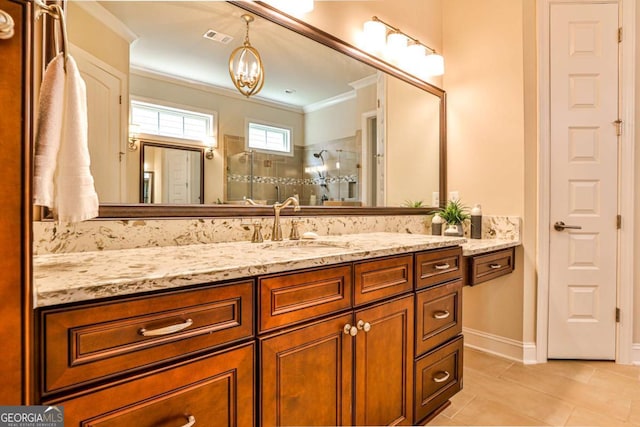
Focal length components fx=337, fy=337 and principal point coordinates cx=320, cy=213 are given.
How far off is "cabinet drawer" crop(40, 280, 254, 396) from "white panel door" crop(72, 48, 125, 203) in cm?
67

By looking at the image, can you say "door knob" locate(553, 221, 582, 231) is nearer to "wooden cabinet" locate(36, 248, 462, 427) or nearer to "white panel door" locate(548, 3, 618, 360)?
"white panel door" locate(548, 3, 618, 360)

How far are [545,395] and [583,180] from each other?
146 cm

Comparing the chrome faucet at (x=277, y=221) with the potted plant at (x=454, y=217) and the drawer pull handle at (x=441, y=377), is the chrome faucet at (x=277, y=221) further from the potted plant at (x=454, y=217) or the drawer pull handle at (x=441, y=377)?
the potted plant at (x=454, y=217)

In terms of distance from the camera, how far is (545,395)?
1.98 meters

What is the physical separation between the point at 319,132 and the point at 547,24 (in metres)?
1.92

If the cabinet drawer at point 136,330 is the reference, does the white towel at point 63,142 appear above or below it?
above

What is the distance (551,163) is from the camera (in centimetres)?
240

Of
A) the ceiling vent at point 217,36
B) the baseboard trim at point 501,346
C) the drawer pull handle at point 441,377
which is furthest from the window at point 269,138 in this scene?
the baseboard trim at point 501,346

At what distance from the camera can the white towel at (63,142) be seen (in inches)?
30.7

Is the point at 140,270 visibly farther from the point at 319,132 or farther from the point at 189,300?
the point at 319,132

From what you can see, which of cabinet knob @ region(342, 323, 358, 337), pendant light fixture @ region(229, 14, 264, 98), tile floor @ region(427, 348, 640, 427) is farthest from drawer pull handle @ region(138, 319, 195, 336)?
tile floor @ region(427, 348, 640, 427)

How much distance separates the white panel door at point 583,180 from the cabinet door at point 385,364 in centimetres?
160

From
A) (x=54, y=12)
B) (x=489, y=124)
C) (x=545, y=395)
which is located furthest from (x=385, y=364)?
(x=489, y=124)

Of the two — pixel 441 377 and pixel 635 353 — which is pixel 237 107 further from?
pixel 635 353
